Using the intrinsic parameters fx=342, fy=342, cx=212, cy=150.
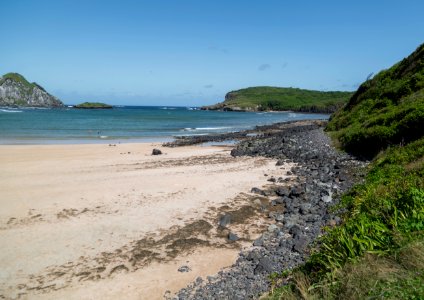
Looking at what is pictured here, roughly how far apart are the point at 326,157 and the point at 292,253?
1249 cm

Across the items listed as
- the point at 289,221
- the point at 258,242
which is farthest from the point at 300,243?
the point at 289,221

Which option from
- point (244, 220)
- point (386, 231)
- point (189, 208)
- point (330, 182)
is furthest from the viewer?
point (330, 182)

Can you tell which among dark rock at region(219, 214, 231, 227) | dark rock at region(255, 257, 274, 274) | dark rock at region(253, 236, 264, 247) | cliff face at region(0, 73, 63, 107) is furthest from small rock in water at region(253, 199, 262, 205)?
cliff face at region(0, 73, 63, 107)

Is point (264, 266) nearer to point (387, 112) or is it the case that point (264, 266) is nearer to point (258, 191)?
point (258, 191)

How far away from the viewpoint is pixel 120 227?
1034 centimetres

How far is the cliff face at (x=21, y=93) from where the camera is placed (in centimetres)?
16412

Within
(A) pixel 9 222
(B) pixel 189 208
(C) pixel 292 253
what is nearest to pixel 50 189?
(A) pixel 9 222

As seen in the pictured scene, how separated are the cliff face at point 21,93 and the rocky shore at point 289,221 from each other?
176948 mm

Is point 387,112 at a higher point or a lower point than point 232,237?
higher

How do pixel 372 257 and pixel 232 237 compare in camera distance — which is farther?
pixel 232 237

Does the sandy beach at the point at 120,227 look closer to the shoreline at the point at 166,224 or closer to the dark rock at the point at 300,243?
the shoreline at the point at 166,224

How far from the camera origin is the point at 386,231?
5527 millimetres

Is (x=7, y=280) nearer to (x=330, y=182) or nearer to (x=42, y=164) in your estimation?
(x=330, y=182)

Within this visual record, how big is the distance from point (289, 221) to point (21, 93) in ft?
618
